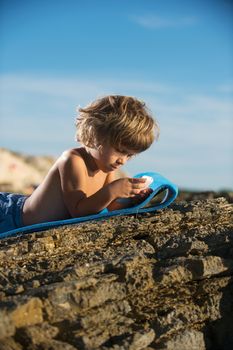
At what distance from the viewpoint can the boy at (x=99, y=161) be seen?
14.7ft

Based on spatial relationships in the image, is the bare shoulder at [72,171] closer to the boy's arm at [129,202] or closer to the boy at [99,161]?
the boy at [99,161]

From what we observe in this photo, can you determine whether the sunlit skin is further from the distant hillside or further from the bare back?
the distant hillside

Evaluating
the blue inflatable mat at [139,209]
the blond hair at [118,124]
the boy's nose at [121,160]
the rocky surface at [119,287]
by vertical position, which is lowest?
the rocky surface at [119,287]

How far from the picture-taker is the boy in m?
4.48

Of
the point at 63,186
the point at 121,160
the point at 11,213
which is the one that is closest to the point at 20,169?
the point at 11,213

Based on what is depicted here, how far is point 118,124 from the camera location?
176 inches

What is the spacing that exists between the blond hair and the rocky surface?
0.71m

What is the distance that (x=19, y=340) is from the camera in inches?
113

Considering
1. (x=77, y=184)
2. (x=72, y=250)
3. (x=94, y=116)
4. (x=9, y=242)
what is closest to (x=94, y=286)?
(x=72, y=250)

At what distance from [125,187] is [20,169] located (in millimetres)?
16782

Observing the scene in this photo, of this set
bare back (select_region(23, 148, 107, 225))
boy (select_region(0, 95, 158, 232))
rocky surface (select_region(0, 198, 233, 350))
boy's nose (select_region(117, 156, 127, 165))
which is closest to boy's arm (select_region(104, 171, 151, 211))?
boy (select_region(0, 95, 158, 232))

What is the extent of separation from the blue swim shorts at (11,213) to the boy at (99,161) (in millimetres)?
295

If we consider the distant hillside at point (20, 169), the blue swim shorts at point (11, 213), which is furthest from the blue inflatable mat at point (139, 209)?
the distant hillside at point (20, 169)

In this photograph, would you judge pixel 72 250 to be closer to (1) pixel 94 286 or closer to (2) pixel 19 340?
(1) pixel 94 286
